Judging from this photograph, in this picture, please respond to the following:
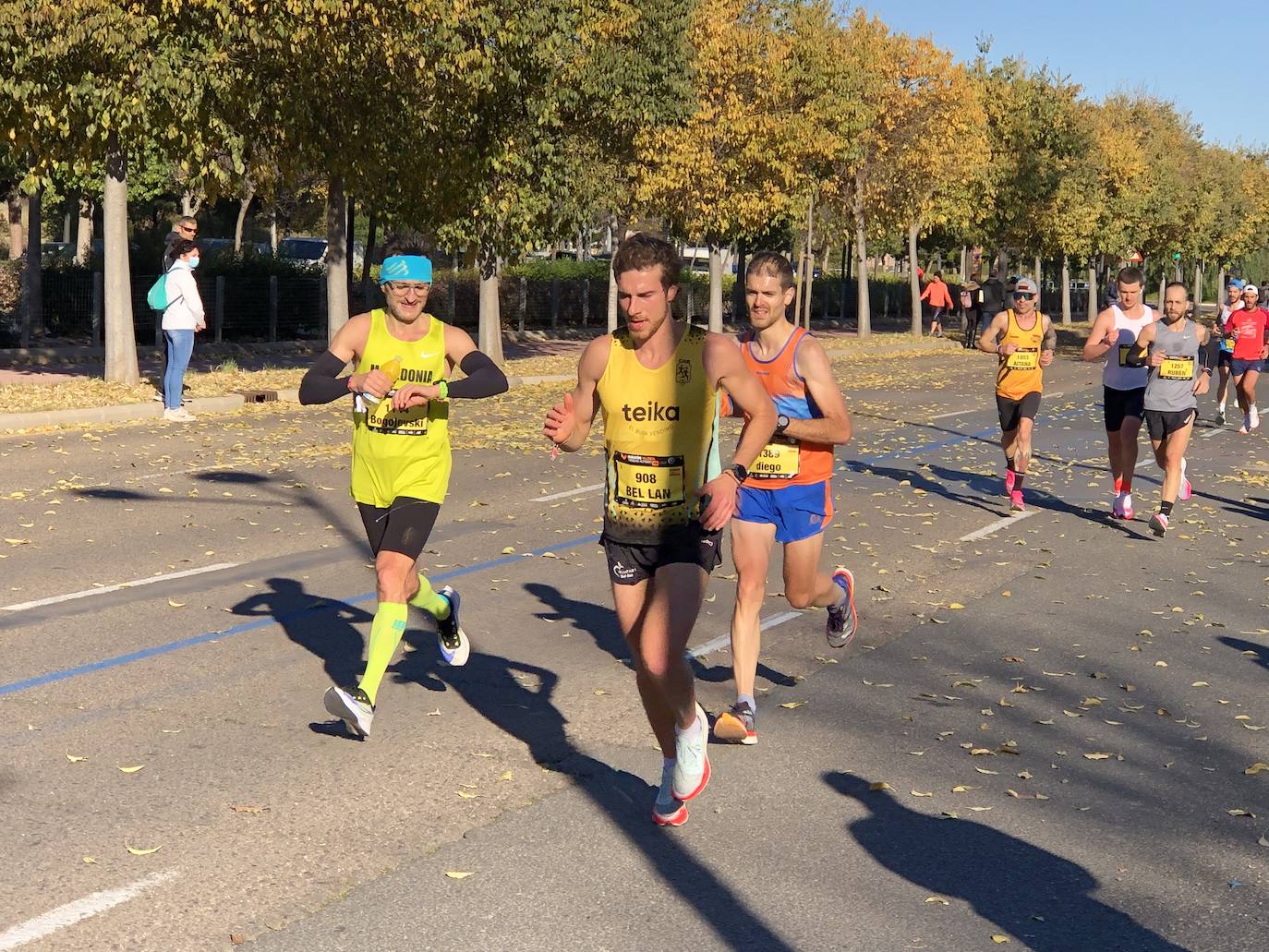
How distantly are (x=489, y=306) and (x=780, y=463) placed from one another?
2281 centimetres

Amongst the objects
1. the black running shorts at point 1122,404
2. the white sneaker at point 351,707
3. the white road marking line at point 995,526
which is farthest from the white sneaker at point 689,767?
the black running shorts at point 1122,404

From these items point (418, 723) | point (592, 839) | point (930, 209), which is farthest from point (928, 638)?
point (930, 209)

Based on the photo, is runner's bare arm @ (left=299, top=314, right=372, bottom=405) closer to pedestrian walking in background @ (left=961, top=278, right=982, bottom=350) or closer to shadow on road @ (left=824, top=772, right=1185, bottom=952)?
shadow on road @ (left=824, top=772, right=1185, bottom=952)

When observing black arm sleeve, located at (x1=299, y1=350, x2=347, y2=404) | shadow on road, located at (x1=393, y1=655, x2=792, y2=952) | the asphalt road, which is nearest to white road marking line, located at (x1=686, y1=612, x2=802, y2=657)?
the asphalt road

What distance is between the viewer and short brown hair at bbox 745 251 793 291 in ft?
21.5

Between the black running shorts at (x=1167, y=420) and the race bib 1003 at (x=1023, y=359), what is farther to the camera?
the race bib 1003 at (x=1023, y=359)

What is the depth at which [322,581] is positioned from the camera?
9.56 m

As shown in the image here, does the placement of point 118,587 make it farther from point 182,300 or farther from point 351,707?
point 182,300

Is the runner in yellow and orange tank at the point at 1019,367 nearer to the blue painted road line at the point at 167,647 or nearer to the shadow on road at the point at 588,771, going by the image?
the blue painted road line at the point at 167,647

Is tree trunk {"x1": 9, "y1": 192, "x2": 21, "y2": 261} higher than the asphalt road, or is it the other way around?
tree trunk {"x1": 9, "y1": 192, "x2": 21, "y2": 261}

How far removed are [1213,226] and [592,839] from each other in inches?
3166

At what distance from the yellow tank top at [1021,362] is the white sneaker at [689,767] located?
837cm

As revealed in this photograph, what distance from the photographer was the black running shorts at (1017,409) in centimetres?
1322

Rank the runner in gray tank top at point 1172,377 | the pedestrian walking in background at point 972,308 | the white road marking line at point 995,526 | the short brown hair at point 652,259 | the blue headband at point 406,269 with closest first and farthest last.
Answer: the short brown hair at point 652,259 < the blue headband at point 406,269 < the white road marking line at point 995,526 < the runner in gray tank top at point 1172,377 < the pedestrian walking in background at point 972,308
